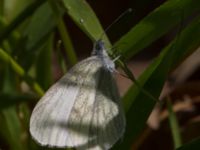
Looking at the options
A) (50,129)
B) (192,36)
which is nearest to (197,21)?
(192,36)

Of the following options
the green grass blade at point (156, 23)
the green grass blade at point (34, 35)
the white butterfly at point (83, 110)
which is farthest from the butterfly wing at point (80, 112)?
the green grass blade at point (34, 35)

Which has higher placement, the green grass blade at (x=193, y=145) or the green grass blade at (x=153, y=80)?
the green grass blade at (x=153, y=80)

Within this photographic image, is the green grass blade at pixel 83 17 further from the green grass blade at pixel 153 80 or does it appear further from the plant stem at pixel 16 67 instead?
the plant stem at pixel 16 67

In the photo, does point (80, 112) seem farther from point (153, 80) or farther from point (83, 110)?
point (153, 80)

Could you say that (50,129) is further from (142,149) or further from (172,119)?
(142,149)

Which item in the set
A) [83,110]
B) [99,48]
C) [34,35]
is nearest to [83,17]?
[99,48]

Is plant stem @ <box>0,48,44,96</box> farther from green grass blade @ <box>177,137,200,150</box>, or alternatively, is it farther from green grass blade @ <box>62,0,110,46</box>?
green grass blade @ <box>177,137,200,150</box>

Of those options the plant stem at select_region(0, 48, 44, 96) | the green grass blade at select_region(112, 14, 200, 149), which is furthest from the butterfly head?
the plant stem at select_region(0, 48, 44, 96)
